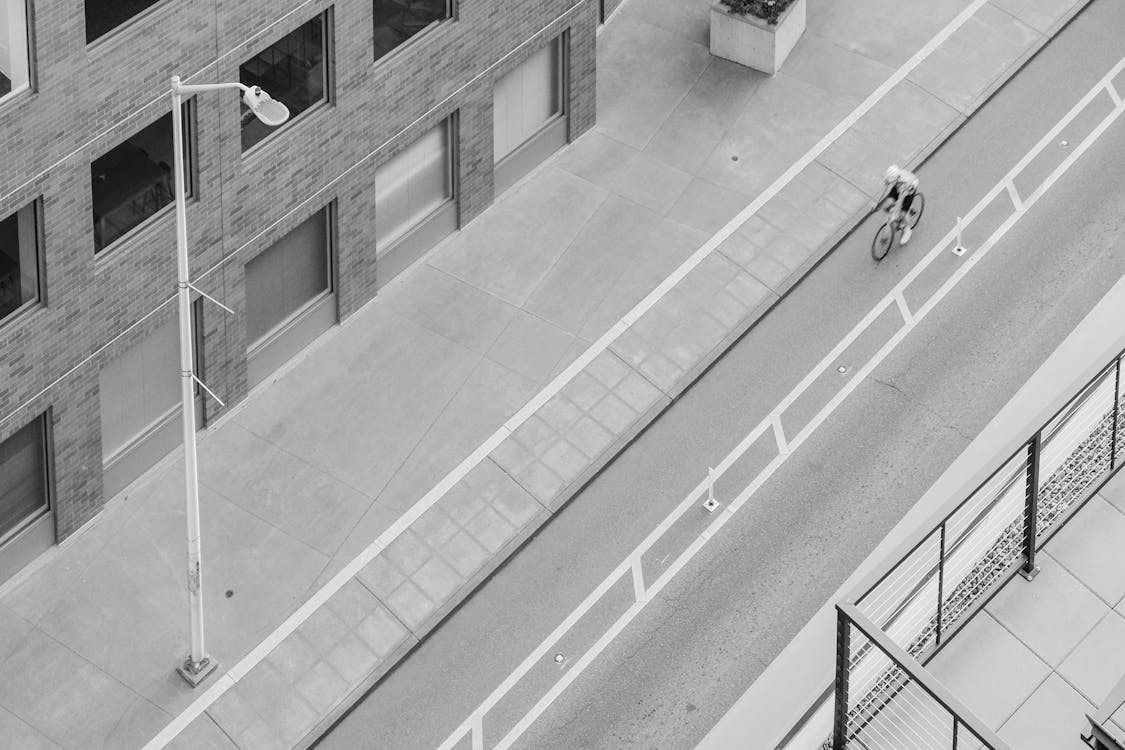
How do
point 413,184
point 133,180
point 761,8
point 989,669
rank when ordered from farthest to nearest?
point 761,8, point 413,184, point 133,180, point 989,669

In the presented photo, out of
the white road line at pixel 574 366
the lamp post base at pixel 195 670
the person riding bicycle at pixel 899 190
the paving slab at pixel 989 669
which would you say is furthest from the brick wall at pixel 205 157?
the paving slab at pixel 989 669

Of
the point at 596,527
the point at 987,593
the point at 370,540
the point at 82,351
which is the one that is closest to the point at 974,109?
the point at 596,527

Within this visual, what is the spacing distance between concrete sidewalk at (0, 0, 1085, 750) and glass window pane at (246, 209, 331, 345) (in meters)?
0.98

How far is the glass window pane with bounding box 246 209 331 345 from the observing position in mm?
33531

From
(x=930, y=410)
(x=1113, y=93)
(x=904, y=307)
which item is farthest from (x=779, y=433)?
(x=1113, y=93)

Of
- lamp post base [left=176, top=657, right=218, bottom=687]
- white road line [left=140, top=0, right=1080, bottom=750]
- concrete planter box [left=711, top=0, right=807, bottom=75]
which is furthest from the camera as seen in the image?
concrete planter box [left=711, top=0, right=807, bottom=75]

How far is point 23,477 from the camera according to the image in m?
31.3

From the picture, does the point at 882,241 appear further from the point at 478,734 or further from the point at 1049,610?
the point at 1049,610

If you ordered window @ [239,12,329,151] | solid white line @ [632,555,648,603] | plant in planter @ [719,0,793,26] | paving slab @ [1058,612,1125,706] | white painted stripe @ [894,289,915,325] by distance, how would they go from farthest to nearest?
1. plant in planter @ [719,0,793,26]
2. white painted stripe @ [894,289,915,325]
3. solid white line @ [632,555,648,603]
4. window @ [239,12,329,151]
5. paving slab @ [1058,612,1125,706]

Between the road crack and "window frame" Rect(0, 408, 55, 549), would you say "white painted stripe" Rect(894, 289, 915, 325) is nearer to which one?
the road crack

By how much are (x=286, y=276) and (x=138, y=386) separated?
3114mm

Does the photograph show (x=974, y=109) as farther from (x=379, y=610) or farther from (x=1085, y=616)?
(x=1085, y=616)

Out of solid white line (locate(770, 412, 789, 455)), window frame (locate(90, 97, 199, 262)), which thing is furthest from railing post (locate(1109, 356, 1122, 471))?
window frame (locate(90, 97, 199, 262))

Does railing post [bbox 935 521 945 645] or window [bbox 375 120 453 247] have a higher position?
railing post [bbox 935 521 945 645]
